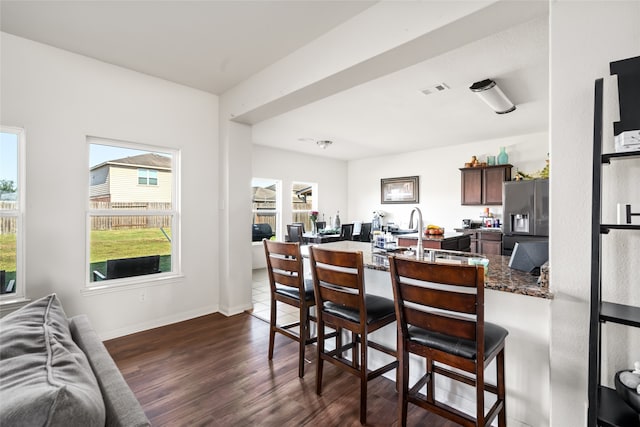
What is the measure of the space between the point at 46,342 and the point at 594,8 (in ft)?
8.22

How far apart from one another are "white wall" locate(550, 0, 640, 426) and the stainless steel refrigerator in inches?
150

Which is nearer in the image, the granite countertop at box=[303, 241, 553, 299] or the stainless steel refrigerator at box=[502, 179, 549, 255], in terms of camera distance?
the granite countertop at box=[303, 241, 553, 299]

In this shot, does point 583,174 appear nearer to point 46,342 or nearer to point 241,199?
point 46,342

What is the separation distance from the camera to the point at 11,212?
2.65m

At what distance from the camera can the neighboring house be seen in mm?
3189

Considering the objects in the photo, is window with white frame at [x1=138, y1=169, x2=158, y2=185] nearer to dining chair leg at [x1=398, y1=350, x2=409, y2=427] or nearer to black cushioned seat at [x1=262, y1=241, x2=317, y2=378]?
black cushioned seat at [x1=262, y1=241, x2=317, y2=378]

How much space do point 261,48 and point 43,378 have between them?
9.26 feet

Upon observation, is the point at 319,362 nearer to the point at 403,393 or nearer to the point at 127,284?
the point at 403,393

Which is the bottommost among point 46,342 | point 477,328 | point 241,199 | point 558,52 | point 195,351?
point 195,351

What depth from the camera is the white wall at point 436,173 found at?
567cm

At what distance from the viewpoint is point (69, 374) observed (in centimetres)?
83

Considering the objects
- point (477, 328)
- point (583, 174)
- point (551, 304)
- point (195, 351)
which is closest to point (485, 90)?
point (583, 174)

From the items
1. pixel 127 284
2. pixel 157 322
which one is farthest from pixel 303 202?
pixel 127 284

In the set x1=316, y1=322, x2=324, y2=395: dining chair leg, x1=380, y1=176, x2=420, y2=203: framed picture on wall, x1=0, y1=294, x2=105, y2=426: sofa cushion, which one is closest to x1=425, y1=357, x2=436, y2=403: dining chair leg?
x1=316, y1=322, x2=324, y2=395: dining chair leg
